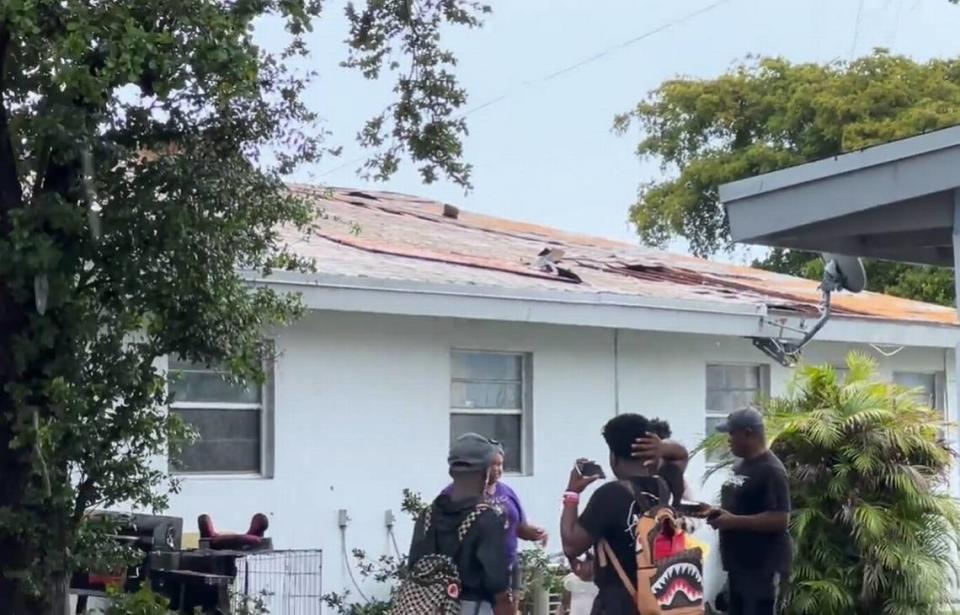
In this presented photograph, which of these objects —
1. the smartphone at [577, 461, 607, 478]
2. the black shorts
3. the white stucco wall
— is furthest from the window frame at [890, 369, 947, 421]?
the black shorts

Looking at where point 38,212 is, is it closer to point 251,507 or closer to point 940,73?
point 251,507

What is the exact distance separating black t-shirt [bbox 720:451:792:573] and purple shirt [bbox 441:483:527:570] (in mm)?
1115

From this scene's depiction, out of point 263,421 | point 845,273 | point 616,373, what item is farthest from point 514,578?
point 616,373

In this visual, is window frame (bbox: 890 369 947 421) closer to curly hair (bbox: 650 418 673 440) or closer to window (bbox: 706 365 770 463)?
window (bbox: 706 365 770 463)

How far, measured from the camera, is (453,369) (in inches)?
512

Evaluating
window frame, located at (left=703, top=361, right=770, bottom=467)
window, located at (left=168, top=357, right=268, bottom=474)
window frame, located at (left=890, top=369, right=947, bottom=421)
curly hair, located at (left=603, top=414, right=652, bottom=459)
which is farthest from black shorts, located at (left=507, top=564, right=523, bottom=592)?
window frame, located at (left=890, top=369, right=947, bottom=421)

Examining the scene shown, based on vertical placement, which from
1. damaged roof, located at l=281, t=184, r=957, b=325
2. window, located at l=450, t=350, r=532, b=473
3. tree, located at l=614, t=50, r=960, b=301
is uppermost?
tree, located at l=614, t=50, r=960, b=301

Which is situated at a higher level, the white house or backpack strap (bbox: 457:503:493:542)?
the white house

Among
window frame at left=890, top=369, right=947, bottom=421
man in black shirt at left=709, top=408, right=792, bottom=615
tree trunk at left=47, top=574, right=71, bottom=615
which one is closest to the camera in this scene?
tree trunk at left=47, top=574, right=71, bottom=615

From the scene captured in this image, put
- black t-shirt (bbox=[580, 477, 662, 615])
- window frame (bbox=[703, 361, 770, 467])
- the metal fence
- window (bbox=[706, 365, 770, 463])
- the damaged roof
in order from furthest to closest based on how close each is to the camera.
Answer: window (bbox=[706, 365, 770, 463])
window frame (bbox=[703, 361, 770, 467])
the damaged roof
the metal fence
black t-shirt (bbox=[580, 477, 662, 615])

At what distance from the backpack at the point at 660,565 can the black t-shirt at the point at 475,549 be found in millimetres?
548

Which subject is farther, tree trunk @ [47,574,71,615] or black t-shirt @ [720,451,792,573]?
black t-shirt @ [720,451,792,573]

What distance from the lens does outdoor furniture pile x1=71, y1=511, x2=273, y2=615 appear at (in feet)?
29.6

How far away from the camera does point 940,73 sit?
30.5 meters
